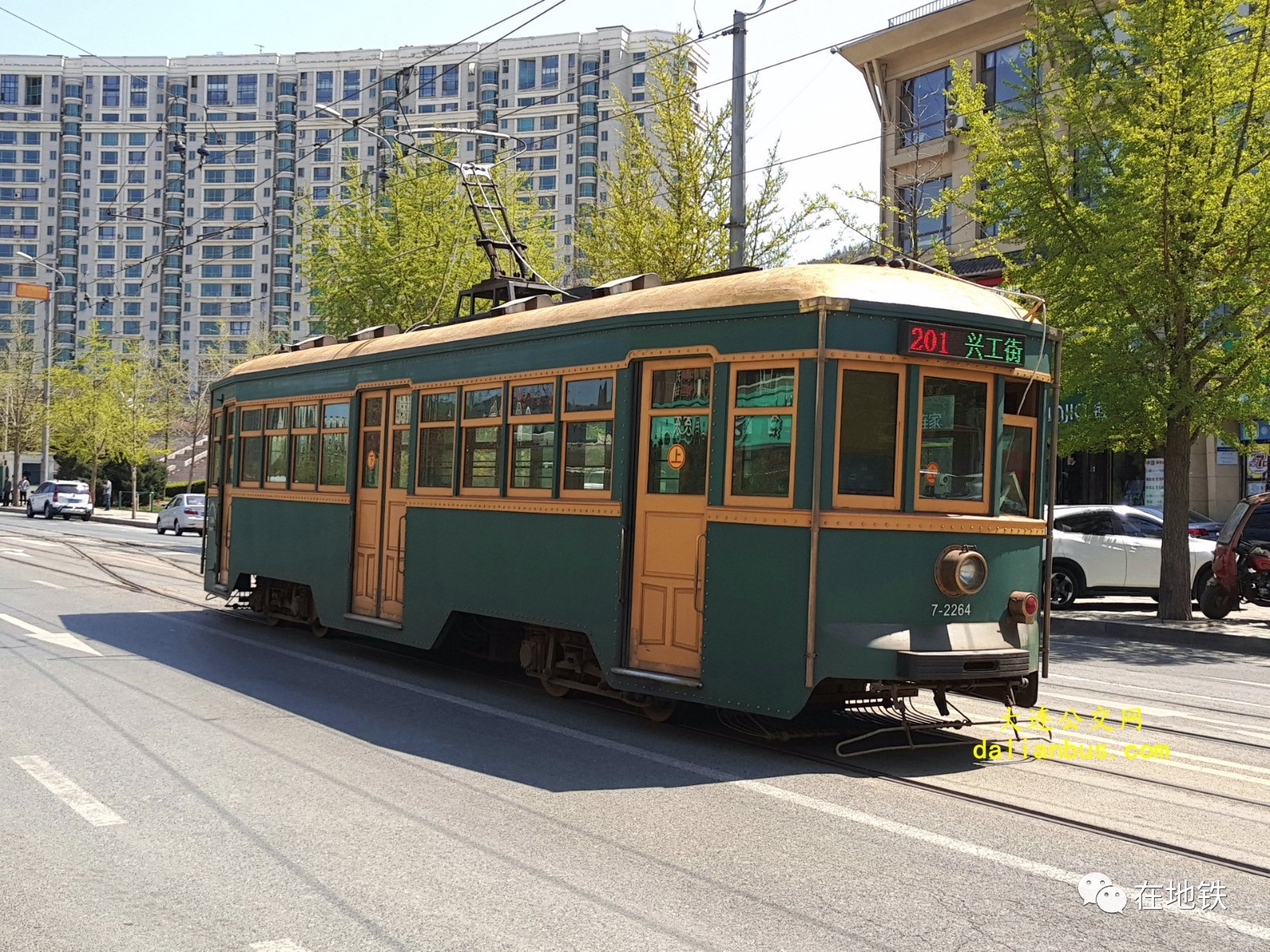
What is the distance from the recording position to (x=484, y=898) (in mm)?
4863

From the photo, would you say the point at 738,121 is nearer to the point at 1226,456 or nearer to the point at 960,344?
the point at 960,344

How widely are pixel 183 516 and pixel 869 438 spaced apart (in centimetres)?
3615

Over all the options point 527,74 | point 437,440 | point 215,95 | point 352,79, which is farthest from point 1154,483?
point 215,95

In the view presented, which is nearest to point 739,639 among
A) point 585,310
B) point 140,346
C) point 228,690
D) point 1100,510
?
point 585,310

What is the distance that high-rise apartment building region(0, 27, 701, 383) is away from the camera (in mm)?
109062

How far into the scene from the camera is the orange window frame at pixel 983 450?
7.69m

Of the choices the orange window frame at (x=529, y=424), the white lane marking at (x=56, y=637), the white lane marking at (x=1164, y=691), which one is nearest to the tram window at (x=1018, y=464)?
the orange window frame at (x=529, y=424)

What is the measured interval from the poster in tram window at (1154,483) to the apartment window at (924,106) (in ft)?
36.9

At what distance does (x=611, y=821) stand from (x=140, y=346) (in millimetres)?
72258

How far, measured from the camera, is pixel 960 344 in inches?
306

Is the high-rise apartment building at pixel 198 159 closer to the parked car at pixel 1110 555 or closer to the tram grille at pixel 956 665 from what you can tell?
the parked car at pixel 1110 555

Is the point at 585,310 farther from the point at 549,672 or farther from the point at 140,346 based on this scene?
the point at 140,346

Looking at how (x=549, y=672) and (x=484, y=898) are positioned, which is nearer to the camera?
(x=484, y=898)

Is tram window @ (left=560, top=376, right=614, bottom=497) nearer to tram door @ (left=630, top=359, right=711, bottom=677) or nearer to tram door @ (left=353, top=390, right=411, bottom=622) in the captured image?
tram door @ (left=630, top=359, right=711, bottom=677)
